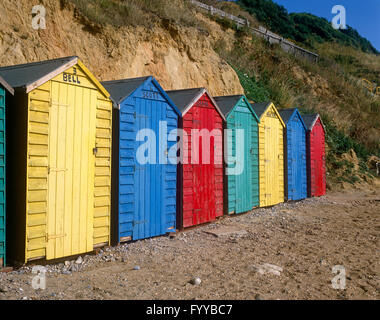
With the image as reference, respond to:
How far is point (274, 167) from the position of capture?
36.5ft

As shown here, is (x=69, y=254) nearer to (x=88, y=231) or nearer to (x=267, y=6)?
(x=88, y=231)

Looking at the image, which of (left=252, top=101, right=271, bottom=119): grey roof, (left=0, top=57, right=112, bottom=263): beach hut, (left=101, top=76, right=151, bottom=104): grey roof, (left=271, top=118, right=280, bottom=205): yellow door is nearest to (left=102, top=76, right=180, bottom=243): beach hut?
(left=101, top=76, right=151, bottom=104): grey roof

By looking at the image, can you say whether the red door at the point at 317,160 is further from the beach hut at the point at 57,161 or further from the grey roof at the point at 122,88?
the beach hut at the point at 57,161

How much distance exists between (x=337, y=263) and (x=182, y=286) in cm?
250

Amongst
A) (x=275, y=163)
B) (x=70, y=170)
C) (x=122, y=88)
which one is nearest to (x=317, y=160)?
(x=275, y=163)

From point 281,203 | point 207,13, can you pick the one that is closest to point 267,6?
point 207,13

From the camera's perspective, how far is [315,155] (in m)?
13.7

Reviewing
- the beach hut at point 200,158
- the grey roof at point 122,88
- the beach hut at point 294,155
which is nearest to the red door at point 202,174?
the beach hut at point 200,158

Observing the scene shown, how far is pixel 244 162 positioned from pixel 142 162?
370cm

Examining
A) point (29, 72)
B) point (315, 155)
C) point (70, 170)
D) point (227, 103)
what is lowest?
point (70, 170)

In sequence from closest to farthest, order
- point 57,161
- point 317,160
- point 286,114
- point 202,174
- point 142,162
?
1. point 57,161
2. point 142,162
3. point 202,174
4. point 286,114
5. point 317,160

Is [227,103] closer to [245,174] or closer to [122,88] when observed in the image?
[245,174]

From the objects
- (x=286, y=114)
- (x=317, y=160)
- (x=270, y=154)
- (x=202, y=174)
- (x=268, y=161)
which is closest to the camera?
(x=202, y=174)
